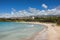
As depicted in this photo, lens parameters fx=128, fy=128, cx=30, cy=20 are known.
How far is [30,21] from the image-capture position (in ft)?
96.5

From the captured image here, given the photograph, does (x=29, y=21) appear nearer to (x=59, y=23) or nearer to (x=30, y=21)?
(x=30, y=21)

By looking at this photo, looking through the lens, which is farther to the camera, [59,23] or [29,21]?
[29,21]

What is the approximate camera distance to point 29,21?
28906mm

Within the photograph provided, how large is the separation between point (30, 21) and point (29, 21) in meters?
0.55

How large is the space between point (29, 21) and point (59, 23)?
15.7 meters

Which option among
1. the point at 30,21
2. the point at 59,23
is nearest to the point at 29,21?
the point at 30,21

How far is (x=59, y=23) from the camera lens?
13500 millimetres

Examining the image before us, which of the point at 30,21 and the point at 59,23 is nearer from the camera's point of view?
the point at 59,23
